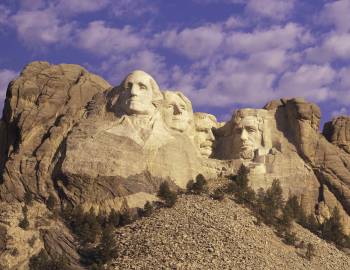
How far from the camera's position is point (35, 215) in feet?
196

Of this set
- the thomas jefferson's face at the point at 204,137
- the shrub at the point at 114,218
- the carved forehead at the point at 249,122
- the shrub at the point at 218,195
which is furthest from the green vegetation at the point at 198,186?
the carved forehead at the point at 249,122

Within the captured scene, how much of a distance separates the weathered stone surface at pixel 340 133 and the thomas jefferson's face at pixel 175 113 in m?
7.73

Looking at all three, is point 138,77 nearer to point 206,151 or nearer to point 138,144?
point 138,144

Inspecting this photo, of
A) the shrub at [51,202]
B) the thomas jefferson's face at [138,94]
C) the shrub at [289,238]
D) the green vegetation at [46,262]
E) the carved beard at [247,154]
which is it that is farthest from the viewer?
the carved beard at [247,154]

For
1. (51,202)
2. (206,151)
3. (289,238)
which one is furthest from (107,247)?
(206,151)

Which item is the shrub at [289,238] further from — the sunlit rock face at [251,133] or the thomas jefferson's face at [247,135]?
the thomas jefferson's face at [247,135]

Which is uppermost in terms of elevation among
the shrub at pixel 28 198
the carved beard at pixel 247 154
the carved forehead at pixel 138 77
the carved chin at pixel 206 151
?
the carved forehead at pixel 138 77

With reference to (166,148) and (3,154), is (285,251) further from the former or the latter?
(3,154)

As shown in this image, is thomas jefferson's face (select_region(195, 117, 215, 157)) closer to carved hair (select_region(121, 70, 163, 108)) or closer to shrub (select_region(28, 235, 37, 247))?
carved hair (select_region(121, 70, 163, 108))

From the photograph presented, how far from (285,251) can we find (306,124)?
9.87 meters

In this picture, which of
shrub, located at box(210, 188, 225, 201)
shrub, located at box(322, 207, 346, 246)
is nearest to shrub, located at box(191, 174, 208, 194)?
shrub, located at box(210, 188, 225, 201)

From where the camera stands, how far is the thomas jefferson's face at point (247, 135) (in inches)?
2650

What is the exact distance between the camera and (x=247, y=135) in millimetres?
67562

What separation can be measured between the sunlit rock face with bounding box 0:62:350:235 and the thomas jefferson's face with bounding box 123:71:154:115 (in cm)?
5
